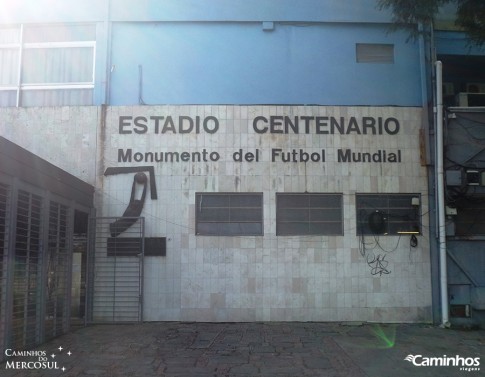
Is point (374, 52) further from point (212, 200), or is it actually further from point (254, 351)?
point (254, 351)

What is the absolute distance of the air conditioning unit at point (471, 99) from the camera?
1280cm

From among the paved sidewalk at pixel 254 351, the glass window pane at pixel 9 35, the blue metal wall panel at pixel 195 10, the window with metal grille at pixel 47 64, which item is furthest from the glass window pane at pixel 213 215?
the glass window pane at pixel 9 35

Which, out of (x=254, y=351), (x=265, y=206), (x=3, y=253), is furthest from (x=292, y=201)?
(x=3, y=253)

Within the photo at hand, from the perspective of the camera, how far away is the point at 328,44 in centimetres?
1265

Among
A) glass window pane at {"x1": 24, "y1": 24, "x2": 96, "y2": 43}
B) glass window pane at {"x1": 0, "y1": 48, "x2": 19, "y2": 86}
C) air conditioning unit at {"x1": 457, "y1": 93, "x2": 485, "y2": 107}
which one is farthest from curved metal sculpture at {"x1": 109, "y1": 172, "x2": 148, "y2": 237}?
air conditioning unit at {"x1": 457, "y1": 93, "x2": 485, "y2": 107}

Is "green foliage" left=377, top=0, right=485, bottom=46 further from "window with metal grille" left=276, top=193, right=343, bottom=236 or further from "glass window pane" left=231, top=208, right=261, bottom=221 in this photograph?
"glass window pane" left=231, top=208, right=261, bottom=221

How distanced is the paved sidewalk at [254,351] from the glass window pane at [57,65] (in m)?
5.90

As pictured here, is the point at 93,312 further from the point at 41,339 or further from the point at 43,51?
the point at 43,51

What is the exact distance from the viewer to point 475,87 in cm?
1380

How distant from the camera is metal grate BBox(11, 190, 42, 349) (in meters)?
8.38

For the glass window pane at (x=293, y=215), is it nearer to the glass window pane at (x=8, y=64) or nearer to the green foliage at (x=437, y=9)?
the green foliage at (x=437, y=9)

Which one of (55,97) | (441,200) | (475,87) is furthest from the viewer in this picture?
(475,87)

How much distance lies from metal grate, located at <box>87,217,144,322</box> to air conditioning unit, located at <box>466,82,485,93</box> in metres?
8.95

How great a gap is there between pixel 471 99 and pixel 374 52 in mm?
2681
